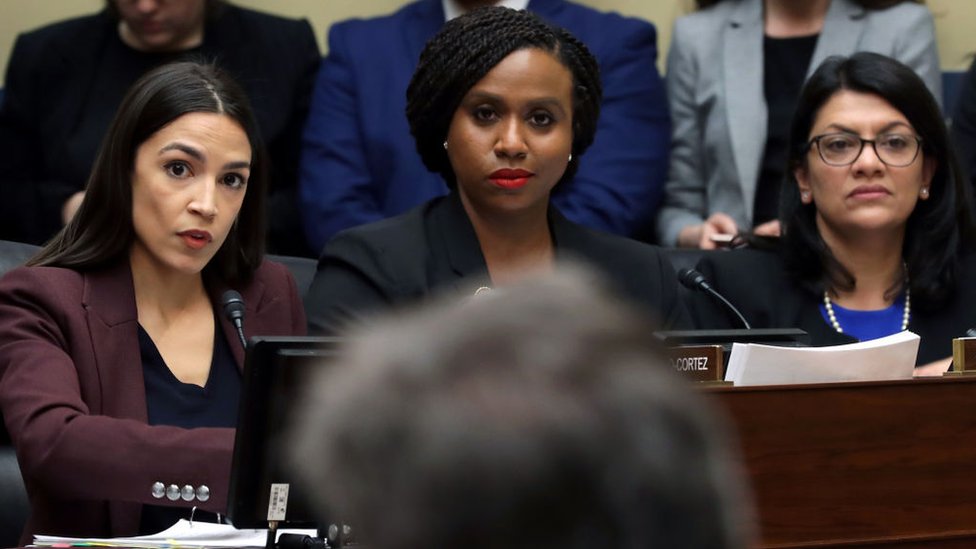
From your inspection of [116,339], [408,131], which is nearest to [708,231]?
[408,131]

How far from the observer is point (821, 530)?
6.73ft

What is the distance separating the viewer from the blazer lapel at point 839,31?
12.2ft

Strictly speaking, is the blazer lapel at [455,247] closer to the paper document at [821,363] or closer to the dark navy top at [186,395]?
the dark navy top at [186,395]

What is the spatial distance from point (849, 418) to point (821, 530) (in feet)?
0.52

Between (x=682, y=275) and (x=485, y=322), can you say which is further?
(x=682, y=275)

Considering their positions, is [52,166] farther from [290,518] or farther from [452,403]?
[452,403]

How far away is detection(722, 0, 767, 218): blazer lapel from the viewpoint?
3.70 metres

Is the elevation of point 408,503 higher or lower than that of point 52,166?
lower

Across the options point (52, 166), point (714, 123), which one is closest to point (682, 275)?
point (714, 123)

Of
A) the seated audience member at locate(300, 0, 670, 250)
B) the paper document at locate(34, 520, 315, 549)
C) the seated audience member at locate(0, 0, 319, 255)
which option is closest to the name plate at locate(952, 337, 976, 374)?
the paper document at locate(34, 520, 315, 549)

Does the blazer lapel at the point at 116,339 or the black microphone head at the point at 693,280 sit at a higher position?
the black microphone head at the point at 693,280

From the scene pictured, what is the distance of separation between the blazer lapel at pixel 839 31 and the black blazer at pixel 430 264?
1059 millimetres

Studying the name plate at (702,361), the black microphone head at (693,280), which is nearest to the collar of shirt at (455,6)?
the black microphone head at (693,280)

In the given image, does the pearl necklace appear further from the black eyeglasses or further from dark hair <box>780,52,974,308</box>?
the black eyeglasses
